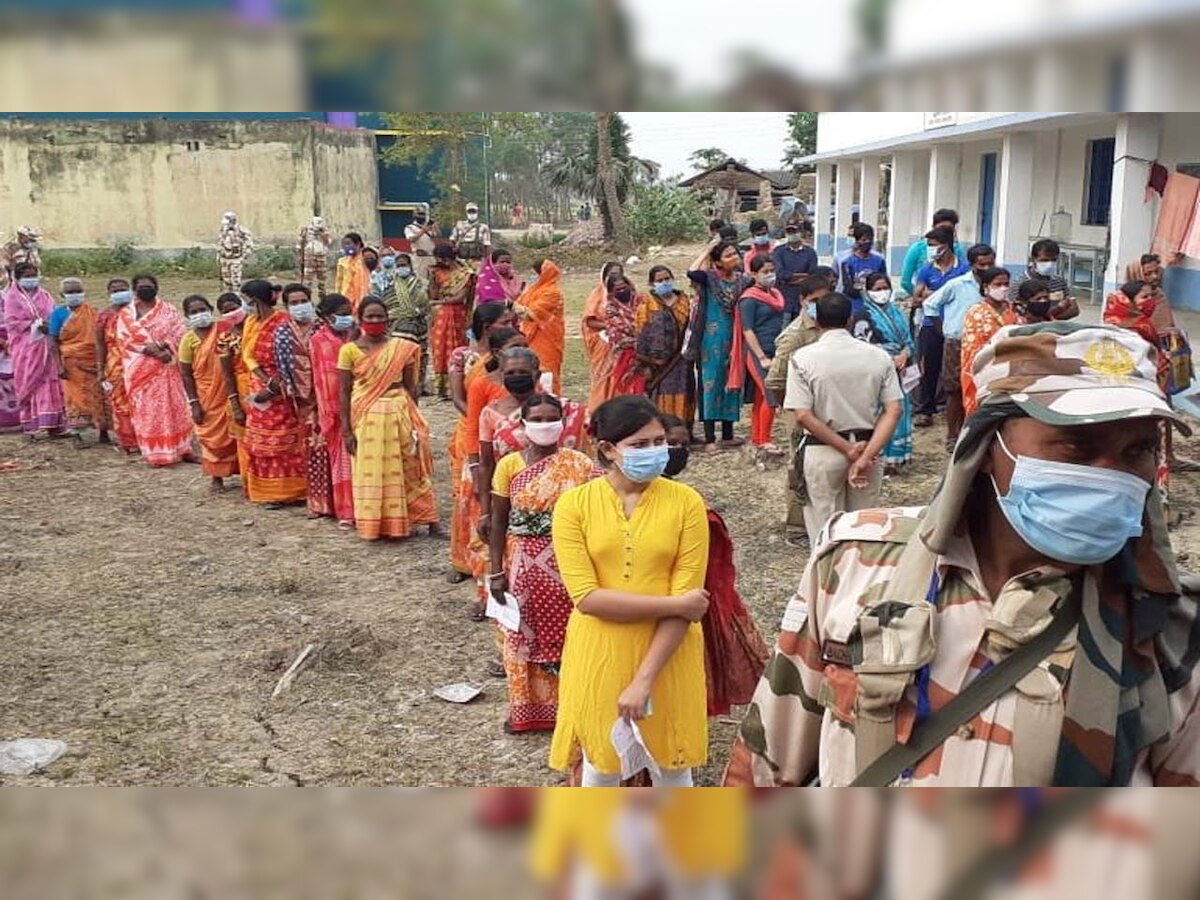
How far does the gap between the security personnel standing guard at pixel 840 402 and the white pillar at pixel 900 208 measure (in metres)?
14.6

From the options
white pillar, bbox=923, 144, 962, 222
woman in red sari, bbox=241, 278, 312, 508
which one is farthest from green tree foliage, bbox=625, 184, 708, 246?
woman in red sari, bbox=241, 278, 312, 508

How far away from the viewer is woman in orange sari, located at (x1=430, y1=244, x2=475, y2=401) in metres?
10.5

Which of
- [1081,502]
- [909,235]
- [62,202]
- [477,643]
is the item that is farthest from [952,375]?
[62,202]

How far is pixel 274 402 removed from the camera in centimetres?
754

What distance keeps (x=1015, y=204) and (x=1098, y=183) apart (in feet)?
3.17

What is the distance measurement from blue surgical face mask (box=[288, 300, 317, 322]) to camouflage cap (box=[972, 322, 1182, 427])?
21.8 ft

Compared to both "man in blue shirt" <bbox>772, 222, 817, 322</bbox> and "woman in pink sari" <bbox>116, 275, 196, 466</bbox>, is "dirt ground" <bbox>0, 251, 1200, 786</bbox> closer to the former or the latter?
"woman in pink sari" <bbox>116, 275, 196, 466</bbox>

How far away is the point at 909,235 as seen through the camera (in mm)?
19562

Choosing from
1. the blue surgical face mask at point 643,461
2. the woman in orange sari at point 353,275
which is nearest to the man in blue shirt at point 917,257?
the woman in orange sari at point 353,275

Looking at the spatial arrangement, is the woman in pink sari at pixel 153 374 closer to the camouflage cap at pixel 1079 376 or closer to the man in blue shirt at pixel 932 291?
the man in blue shirt at pixel 932 291

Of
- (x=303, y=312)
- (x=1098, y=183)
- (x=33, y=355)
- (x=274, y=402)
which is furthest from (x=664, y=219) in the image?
(x=274, y=402)

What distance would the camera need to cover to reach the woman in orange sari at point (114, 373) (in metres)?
9.43

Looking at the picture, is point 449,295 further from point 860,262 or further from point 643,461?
point 643,461

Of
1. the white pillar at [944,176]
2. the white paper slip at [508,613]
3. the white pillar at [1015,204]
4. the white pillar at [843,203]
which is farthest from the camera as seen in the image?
the white pillar at [843,203]
